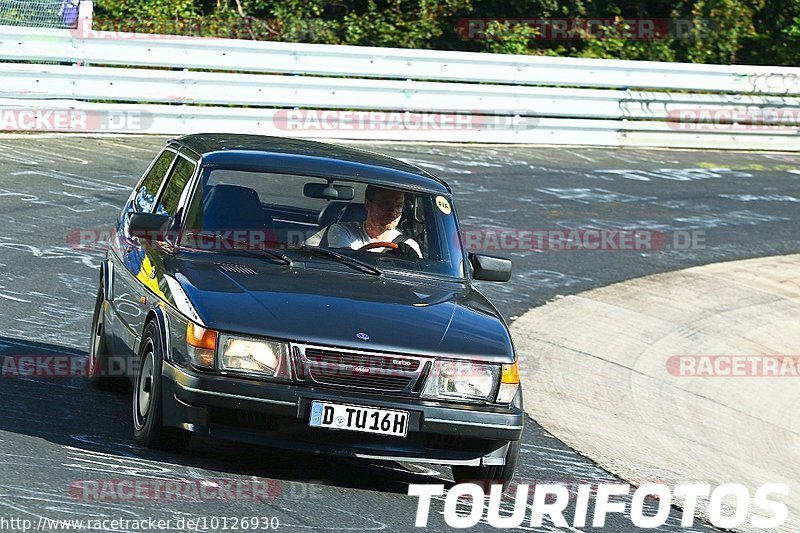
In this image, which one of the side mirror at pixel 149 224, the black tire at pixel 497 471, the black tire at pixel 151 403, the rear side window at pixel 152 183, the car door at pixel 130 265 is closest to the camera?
the black tire at pixel 151 403

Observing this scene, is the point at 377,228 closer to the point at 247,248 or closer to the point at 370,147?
the point at 247,248

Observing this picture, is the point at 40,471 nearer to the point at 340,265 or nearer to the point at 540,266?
the point at 340,265

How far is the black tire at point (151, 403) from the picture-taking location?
20.8 feet

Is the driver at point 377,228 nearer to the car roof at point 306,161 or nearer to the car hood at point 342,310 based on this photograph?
the car roof at point 306,161

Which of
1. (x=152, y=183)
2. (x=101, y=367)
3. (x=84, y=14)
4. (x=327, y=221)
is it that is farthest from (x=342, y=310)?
(x=84, y=14)

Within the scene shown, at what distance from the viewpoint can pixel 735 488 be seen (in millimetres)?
8055

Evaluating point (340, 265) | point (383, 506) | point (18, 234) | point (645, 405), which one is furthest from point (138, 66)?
point (383, 506)

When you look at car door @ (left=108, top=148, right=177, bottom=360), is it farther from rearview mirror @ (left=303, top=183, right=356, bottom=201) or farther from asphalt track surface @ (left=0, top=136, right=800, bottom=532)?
rearview mirror @ (left=303, top=183, right=356, bottom=201)

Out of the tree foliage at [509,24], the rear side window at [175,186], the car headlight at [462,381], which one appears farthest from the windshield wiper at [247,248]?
the tree foliage at [509,24]

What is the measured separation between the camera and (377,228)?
7539 mm

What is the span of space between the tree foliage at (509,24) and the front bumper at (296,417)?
55.3 ft

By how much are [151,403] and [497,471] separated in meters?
1.64

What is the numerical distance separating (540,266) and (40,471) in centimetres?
831

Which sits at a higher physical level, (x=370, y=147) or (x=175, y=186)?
(x=175, y=186)
